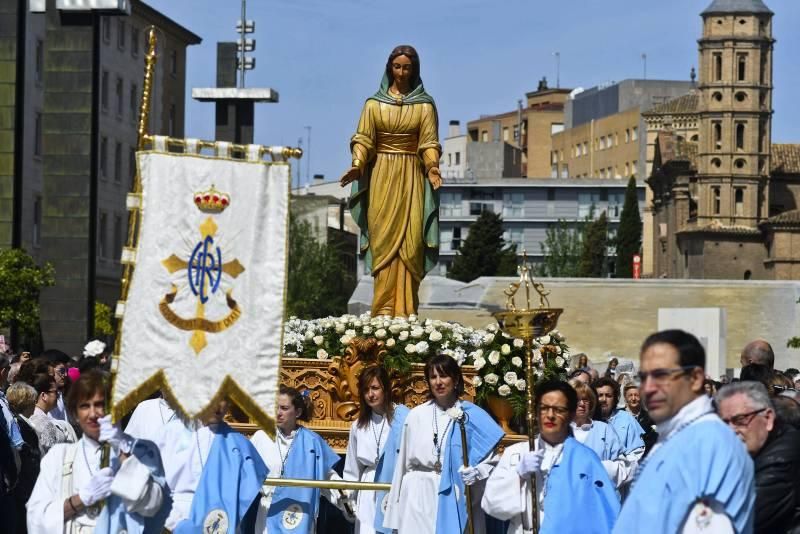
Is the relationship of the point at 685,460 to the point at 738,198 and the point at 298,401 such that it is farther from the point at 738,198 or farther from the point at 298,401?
the point at 738,198

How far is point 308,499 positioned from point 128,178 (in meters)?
59.8

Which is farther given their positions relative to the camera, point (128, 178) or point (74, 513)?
point (128, 178)

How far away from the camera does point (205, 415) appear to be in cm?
914

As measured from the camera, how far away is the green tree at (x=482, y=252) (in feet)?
351

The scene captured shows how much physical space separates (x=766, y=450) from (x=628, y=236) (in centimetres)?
10342

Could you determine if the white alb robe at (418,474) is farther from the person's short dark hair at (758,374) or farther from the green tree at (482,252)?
the green tree at (482,252)

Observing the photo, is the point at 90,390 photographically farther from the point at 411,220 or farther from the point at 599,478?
the point at 411,220

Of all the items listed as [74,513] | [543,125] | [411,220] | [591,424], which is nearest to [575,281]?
[411,220]

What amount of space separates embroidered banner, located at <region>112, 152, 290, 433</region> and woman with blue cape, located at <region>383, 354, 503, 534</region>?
227 centimetres

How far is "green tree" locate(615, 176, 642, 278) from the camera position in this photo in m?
110

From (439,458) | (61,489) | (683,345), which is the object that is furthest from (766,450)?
(439,458)

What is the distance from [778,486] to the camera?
798 centimetres

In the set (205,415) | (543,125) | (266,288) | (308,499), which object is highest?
(543,125)

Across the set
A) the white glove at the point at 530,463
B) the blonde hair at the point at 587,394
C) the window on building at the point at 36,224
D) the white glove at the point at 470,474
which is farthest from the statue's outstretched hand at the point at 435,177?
the window on building at the point at 36,224
